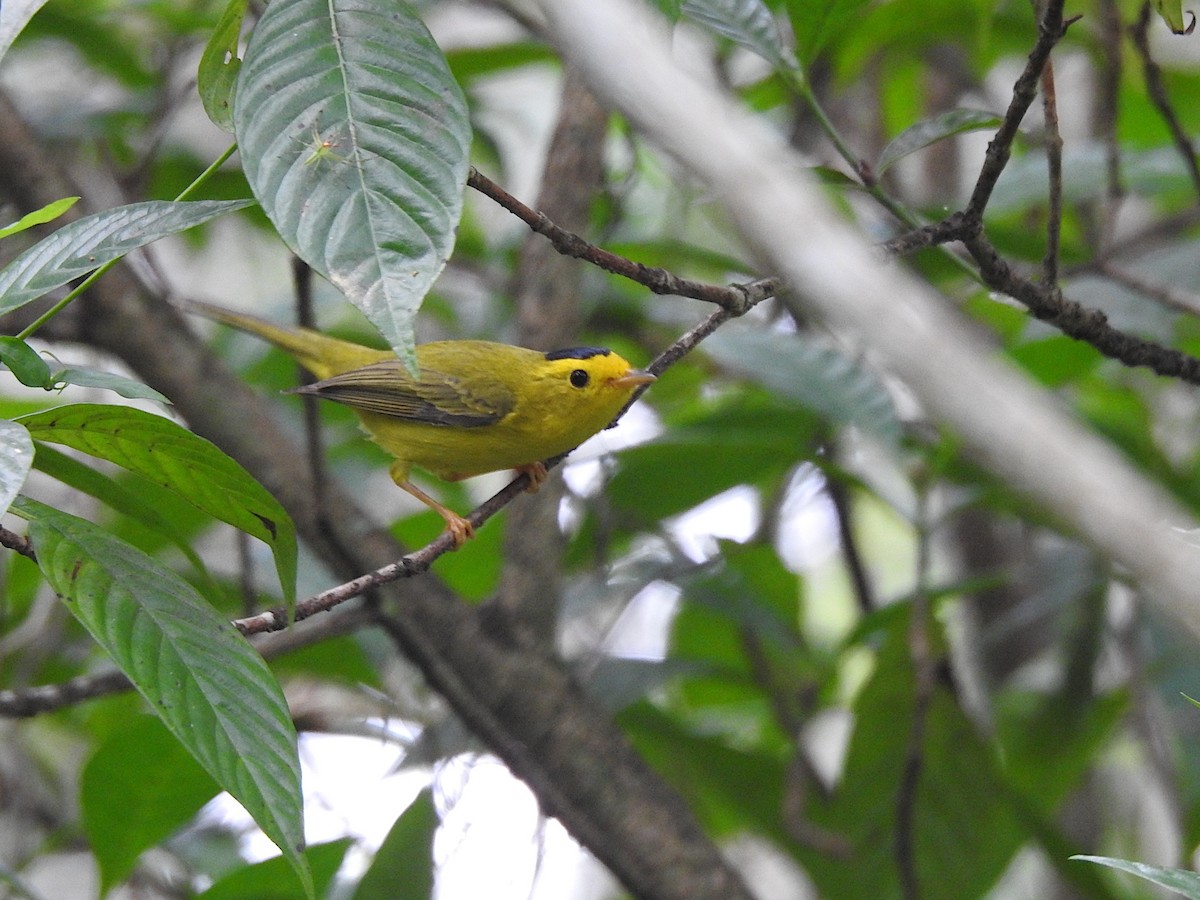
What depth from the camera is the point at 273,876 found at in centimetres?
284

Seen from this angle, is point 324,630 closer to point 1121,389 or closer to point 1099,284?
point 1099,284

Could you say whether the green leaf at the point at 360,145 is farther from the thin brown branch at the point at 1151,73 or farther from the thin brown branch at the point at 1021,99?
the thin brown branch at the point at 1151,73

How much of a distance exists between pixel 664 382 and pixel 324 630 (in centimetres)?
177

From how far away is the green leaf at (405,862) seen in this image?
295cm

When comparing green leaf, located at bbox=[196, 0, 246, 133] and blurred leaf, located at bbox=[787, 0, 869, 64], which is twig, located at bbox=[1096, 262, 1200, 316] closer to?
blurred leaf, located at bbox=[787, 0, 869, 64]

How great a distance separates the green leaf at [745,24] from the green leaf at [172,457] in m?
1.37

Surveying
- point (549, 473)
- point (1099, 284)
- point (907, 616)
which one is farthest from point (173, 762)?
point (1099, 284)

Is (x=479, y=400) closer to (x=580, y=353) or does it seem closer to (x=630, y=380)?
(x=580, y=353)

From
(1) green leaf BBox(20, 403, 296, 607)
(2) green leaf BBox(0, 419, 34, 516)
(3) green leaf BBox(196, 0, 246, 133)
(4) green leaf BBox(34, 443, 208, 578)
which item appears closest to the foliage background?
(4) green leaf BBox(34, 443, 208, 578)

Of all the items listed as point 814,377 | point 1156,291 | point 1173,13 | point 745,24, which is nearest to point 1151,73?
point 1156,291

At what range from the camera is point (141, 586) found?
152 centimetres

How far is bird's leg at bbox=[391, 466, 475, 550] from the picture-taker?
2.28 meters

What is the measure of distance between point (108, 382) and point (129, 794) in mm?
1557

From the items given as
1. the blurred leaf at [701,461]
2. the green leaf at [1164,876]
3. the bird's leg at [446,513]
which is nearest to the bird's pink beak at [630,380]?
the blurred leaf at [701,461]
